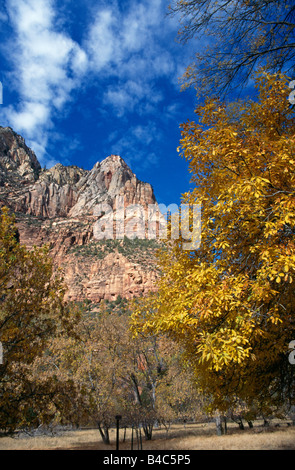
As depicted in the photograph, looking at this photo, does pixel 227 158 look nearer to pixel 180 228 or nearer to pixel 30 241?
pixel 180 228

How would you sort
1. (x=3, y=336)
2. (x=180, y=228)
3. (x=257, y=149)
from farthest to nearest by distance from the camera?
(x=3, y=336) → (x=180, y=228) → (x=257, y=149)

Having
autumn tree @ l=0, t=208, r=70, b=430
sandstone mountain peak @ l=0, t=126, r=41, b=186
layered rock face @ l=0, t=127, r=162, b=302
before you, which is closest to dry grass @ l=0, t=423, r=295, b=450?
autumn tree @ l=0, t=208, r=70, b=430

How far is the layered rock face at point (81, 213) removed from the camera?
273 feet

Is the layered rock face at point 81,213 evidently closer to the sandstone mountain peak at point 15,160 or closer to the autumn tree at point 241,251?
the sandstone mountain peak at point 15,160

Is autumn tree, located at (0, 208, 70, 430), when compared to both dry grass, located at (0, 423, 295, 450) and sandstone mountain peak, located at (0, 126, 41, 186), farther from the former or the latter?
sandstone mountain peak, located at (0, 126, 41, 186)

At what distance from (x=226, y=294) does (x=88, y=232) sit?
102 m

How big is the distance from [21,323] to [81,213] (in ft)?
383

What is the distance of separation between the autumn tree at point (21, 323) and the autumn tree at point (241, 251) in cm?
267

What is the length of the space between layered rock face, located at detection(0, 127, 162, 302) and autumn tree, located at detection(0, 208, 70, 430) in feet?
218

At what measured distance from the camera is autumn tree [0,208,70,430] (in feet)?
19.9

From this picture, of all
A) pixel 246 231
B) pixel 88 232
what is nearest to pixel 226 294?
pixel 246 231

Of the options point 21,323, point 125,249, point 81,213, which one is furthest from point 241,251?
point 81,213

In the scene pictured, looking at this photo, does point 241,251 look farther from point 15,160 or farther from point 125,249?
point 15,160
